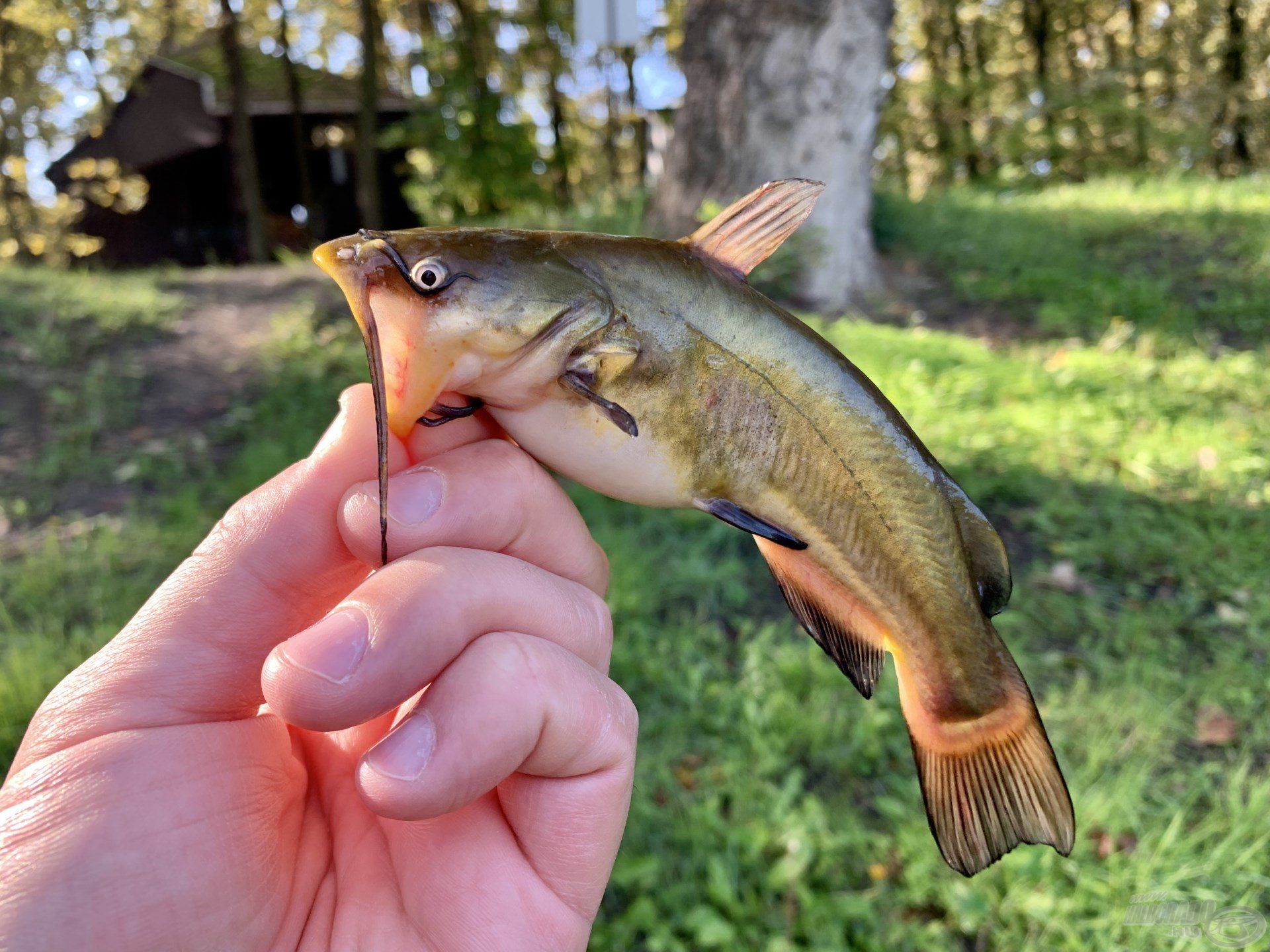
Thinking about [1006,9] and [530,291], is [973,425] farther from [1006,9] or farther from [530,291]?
[1006,9]

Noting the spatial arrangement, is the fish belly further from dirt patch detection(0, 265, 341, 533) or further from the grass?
dirt patch detection(0, 265, 341, 533)

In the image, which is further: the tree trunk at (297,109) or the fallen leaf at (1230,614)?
the tree trunk at (297,109)

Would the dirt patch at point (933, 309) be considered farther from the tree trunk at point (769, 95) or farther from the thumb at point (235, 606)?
the thumb at point (235, 606)

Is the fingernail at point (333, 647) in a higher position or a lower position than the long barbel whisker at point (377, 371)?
lower

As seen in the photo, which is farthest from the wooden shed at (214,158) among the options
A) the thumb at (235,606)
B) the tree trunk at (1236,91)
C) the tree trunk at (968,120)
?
the thumb at (235,606)

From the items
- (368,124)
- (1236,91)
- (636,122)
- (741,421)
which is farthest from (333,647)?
(636,122)

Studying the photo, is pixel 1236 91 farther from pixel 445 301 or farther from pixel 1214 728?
pixel 445 301
